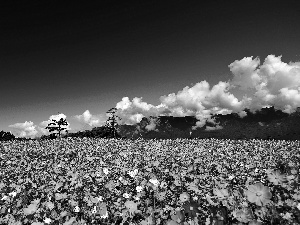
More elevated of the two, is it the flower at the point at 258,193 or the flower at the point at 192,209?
the flower at the point at 258,193

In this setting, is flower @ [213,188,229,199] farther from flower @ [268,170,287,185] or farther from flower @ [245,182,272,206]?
flower @ [245,182,272,206]

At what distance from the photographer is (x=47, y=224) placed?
13.1 feet

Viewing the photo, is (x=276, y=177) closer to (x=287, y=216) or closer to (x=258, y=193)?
(x=287, y=216)

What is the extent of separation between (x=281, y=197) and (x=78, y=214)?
3.17 metres

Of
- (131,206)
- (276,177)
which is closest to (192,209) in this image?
(276,177)

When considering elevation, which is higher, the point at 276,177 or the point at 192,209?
the point at 276,177

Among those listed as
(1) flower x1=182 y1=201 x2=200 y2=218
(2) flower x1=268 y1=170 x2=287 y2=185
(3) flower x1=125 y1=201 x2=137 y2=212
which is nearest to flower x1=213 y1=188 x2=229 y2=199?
(1) flower x1=182 y1=201 x2=200 y2=218

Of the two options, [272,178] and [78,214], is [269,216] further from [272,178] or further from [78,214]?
[78,214]

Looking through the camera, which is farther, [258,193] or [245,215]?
[245,215]

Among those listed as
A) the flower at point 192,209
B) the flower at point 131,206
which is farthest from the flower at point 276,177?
the flower at point 131,206

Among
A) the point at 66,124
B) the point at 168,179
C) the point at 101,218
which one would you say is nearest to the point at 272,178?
the point at 101,218

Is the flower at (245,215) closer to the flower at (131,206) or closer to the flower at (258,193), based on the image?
the flower at (258,193)

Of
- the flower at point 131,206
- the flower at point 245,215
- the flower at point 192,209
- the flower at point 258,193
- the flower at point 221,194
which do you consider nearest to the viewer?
the flower at point 258,193

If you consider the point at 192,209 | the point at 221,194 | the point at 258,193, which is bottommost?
the point at 192,209
